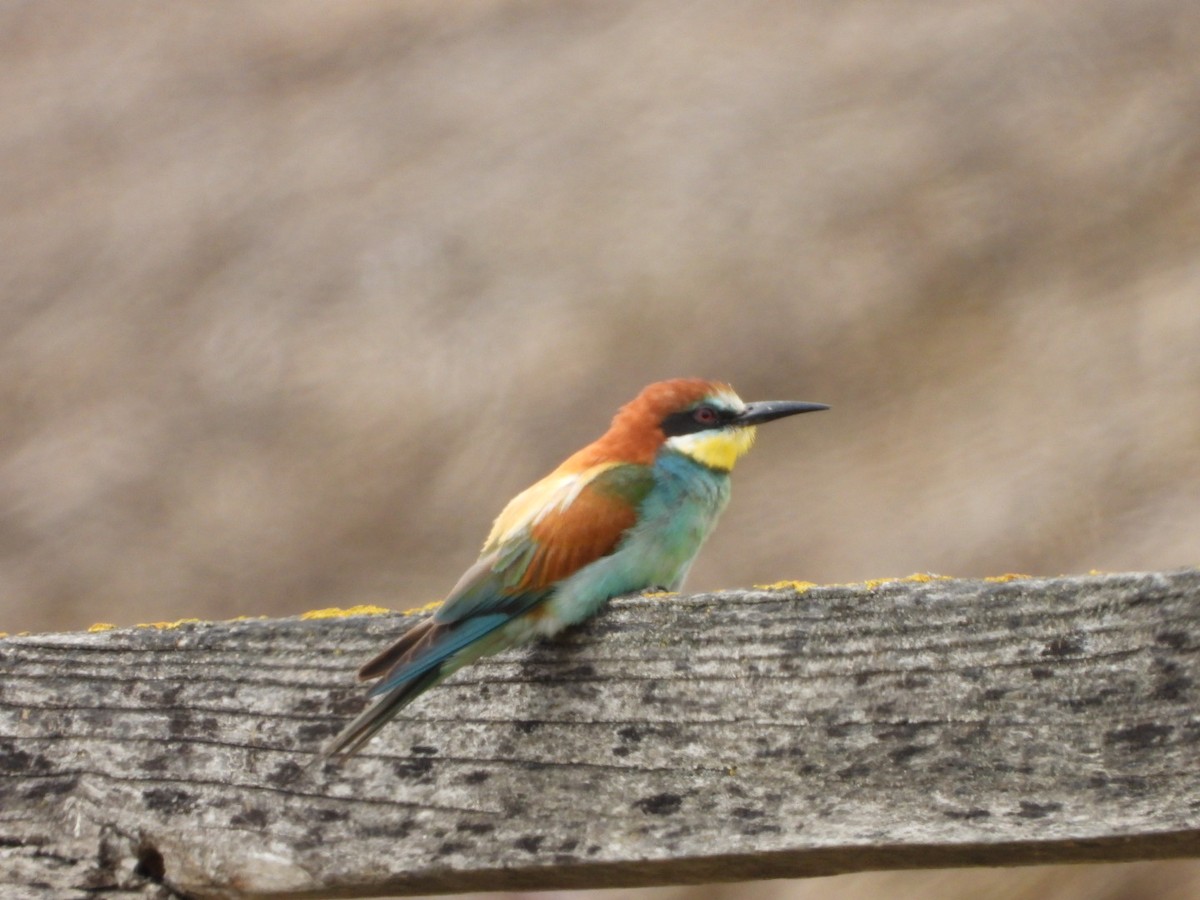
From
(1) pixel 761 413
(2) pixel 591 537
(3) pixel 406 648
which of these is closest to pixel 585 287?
(1) pixel 761 413

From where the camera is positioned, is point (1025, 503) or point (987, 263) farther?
point (987, 263)

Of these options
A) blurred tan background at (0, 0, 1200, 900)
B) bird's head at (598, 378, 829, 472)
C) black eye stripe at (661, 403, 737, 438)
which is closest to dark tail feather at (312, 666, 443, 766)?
bird's head at (598, 378, 829, 472)

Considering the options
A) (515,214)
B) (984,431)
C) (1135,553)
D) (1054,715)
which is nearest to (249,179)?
(515,214)

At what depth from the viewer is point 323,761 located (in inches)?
59.4

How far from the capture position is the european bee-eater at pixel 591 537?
1.54 metres

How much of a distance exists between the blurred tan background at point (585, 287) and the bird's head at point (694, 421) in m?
0.95

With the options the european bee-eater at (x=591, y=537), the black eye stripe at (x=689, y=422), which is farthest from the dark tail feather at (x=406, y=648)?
the black eye stripe at (x=689, y=422)

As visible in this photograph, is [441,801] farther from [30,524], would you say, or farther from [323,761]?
[30,524]

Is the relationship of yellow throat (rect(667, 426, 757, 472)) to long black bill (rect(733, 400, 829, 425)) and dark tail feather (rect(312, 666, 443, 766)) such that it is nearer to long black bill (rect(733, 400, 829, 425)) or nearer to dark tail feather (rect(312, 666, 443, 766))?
long black bill (rect(733, 400, 829, 425))

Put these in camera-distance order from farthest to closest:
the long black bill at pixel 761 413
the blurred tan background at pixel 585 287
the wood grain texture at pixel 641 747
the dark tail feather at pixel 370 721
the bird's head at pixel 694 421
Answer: the blurred tan background at pixel 585 287
the long black bill at pixel 761 413
the bird's head at pixel 694 421
the dark tail feather at pixel 370 721
the wood grain texture at pixel 641 747

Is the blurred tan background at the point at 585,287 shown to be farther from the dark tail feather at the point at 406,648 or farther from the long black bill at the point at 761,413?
the dark tail feather at the point at 406,648

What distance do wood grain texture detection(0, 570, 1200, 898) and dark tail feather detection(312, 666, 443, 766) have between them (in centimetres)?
4

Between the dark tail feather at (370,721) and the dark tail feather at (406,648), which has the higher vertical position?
the dark tail feather at (406,648)

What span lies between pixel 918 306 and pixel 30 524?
7.67 ft
